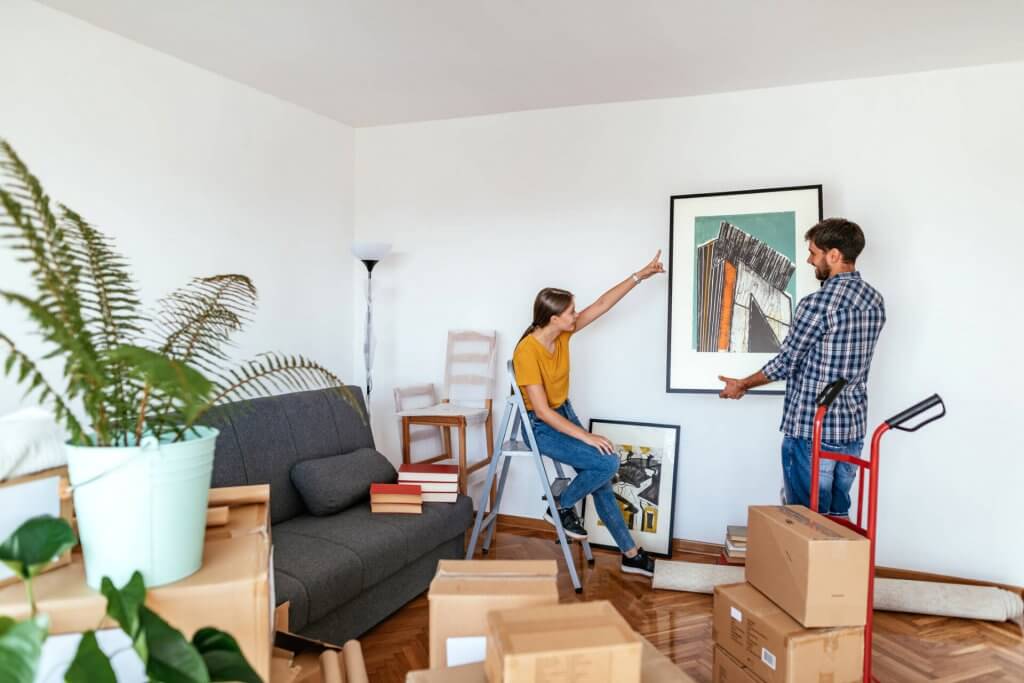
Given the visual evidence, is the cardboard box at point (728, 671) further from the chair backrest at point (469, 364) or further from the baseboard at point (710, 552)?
the chair backrest at point (469, 364)

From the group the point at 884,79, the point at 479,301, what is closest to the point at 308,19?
the point at 479,301

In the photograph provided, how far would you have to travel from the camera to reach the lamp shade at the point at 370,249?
4164 mm

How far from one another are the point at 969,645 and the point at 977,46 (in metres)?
2.66

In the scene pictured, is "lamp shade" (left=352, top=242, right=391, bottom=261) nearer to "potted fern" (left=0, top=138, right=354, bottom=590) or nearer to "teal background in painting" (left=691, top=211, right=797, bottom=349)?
"teal background in painting" (left=691, top=211, right=797, bottom=349)

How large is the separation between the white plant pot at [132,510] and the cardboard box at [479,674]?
23.6 inches

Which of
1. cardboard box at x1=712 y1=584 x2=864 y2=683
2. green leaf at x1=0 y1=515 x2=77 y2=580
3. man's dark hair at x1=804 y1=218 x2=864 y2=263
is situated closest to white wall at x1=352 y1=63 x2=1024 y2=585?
man's dark hair at x1=804 y1=218 x2=864 y2=263

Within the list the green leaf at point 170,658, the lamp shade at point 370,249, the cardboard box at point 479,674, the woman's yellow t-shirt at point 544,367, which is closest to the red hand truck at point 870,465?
the cardboard box at point 479,674

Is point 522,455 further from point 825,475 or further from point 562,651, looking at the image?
point 562,651

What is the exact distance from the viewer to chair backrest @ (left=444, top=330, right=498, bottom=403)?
169 inches

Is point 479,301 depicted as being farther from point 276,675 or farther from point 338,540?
point 276,675

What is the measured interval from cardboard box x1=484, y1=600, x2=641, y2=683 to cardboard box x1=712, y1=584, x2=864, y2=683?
0.90m

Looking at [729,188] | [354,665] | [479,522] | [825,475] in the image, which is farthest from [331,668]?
[729,188]

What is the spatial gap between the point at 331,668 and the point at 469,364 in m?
A: 2.85

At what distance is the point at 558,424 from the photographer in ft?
10.8
